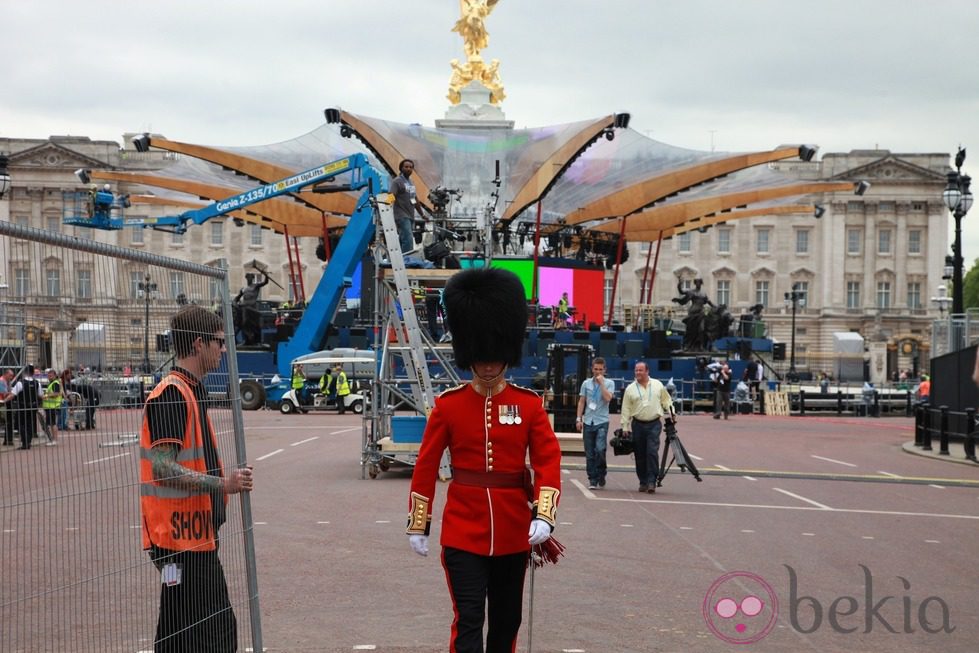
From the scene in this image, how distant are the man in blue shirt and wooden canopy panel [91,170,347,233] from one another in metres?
33.2

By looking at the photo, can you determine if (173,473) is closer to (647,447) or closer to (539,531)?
(539,531)

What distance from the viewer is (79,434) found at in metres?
4.40

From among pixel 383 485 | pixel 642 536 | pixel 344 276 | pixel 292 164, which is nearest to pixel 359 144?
pixel 292 164

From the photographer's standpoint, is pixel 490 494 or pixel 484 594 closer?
pixel 484 594

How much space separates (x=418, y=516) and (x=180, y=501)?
1160mm

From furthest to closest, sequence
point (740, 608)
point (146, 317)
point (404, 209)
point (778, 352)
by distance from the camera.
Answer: point (778, 352), point (404, 209), point (740, 608), point (146, 317)

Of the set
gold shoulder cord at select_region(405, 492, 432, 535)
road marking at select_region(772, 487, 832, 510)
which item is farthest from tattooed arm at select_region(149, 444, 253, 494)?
road marking at select_region(772, 487, 832, 510)

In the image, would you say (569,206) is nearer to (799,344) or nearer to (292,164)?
(292,164)

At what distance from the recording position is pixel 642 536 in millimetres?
11539

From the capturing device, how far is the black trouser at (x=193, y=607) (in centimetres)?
523

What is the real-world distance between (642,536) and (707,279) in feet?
301

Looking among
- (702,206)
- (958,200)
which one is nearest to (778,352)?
(702,206)

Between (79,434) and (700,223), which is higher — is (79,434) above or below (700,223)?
below

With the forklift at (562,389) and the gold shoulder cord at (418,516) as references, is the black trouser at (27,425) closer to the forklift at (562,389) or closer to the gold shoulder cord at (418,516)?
the gold shoulder cord at (418,516)
